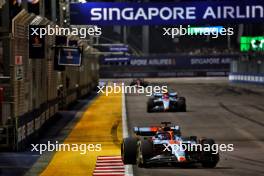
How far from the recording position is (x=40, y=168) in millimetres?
15148

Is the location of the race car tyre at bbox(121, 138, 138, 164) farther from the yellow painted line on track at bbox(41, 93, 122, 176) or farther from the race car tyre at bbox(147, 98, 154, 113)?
the race car tyre at bbox(147, 98, 154, 113)

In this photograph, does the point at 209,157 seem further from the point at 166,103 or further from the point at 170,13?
the point at 170,13

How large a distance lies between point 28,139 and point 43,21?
4.40m

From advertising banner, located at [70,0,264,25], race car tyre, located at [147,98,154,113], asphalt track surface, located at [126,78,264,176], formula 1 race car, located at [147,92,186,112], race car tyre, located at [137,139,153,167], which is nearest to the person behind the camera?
asphalt track surface, located at [126,78,264,176]

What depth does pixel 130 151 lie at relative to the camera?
48.9 feet

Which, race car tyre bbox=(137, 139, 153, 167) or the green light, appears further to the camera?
the green light

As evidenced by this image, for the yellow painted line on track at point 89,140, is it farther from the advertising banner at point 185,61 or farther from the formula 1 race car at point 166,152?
the advertising banner at point 185,61

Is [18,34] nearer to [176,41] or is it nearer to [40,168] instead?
[40,168]

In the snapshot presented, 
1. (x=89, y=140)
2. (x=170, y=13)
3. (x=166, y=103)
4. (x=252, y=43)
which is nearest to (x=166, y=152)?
(x=89, y=140)

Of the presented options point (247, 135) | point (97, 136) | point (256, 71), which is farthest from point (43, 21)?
point (256, 71)

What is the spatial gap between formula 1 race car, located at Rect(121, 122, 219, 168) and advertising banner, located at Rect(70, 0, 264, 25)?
92.5 feet

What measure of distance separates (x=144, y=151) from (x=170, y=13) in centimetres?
2922

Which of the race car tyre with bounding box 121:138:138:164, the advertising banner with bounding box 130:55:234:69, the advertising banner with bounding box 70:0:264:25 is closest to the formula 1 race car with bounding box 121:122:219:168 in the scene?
the race car tyre with bounding box 121:138:138:164

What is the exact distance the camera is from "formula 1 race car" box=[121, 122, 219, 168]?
14430mm
